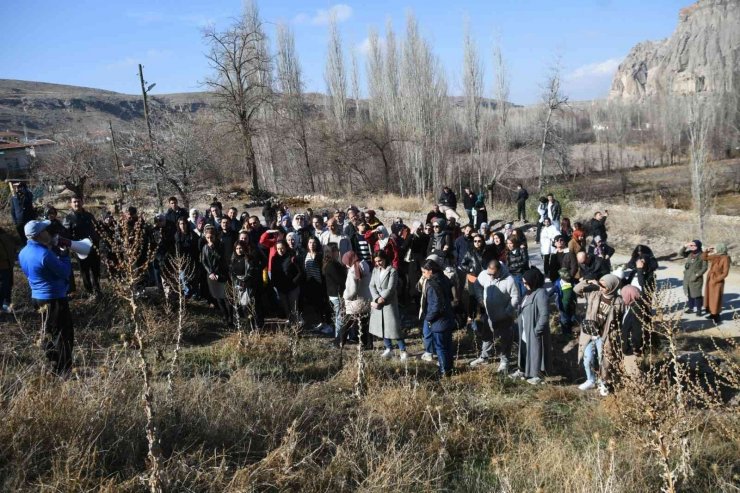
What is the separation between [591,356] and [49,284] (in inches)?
226

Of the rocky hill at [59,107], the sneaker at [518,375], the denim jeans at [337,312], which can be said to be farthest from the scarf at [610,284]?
the rocky hill at [59,107]

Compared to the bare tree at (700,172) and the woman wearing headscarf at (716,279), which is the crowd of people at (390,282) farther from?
the bare tree at (700,172)

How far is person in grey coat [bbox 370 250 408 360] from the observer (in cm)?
608

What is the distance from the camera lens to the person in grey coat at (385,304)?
19.9 feet

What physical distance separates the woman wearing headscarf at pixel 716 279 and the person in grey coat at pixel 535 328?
364cm

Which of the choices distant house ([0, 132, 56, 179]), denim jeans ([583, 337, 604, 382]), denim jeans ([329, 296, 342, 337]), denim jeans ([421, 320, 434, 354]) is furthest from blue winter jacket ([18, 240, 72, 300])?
distant house ([0, 132, 56, 179])

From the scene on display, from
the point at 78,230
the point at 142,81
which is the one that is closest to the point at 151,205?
the point at 142,81

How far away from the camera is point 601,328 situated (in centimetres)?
532

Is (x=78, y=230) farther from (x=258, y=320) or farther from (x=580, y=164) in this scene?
(x=580, y=164)

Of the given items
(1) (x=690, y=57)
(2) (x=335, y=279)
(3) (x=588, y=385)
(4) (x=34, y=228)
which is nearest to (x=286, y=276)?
(2) (x=335, y=279)

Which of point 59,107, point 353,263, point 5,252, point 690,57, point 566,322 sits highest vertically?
point 690,57

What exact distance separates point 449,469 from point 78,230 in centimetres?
654

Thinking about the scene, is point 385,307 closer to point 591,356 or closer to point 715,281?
point 591,356

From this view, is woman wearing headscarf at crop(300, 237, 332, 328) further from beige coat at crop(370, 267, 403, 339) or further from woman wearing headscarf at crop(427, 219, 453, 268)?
woman wearing headscarf at crop(427, 219, 453, 268)
